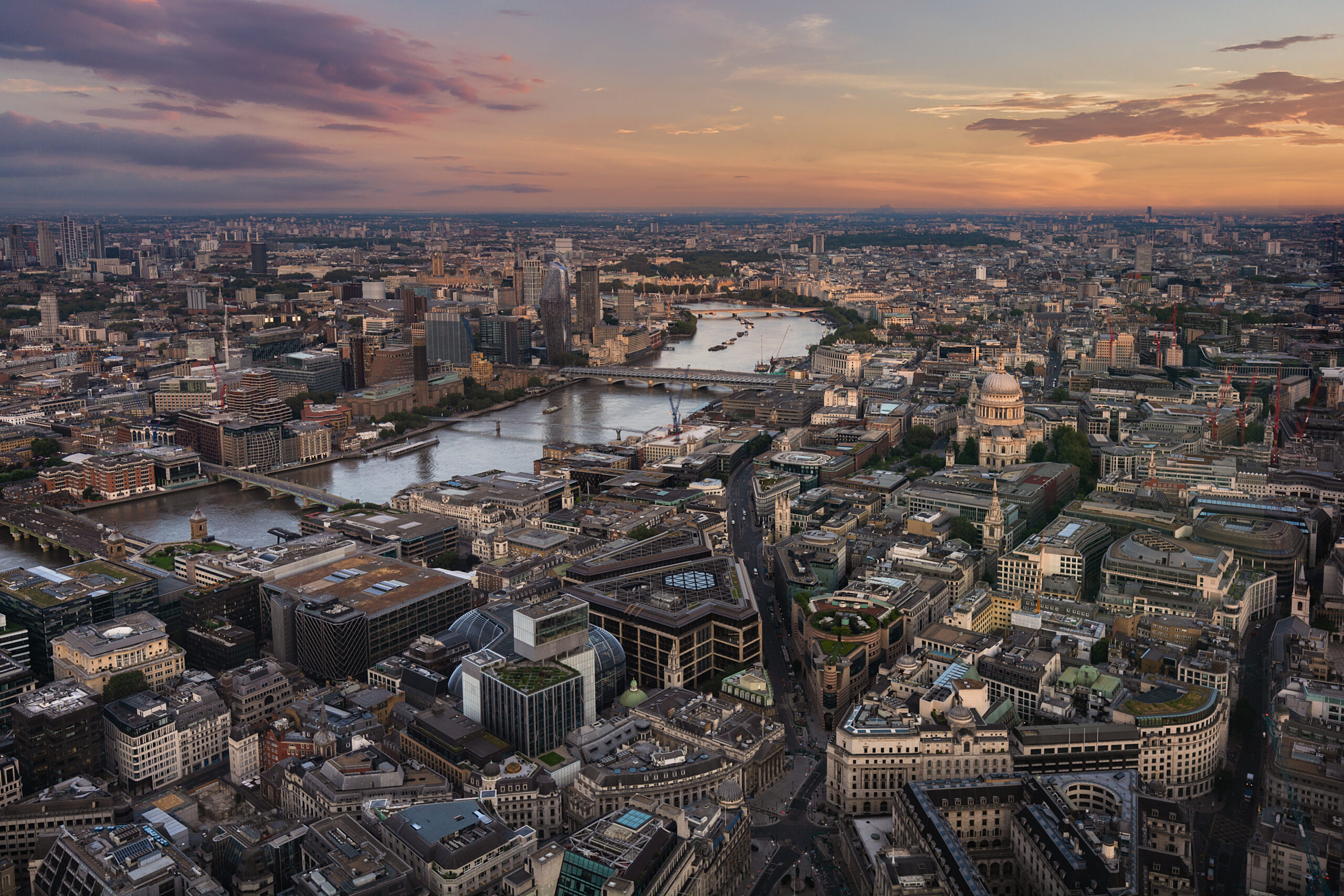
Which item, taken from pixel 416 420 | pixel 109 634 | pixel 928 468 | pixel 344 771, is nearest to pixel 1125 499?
pixel 928 468

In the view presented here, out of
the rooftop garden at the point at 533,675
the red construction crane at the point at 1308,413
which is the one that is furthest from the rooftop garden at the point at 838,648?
the red construction crane at the point at 1308,413

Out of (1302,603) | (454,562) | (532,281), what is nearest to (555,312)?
(532,281)

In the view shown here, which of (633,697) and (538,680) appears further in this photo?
(633,697)

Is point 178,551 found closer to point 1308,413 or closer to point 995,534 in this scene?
point 995,534

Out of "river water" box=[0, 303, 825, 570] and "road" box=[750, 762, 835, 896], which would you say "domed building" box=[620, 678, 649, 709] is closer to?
"road" box=[750, 762, 835, 896]

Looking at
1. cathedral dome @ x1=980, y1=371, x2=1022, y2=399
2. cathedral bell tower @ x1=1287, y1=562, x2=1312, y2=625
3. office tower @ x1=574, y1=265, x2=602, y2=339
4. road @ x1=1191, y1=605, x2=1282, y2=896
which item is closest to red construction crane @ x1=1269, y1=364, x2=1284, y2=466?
cathedral dome @ x1=980, y1=371, x2=1022, y2=399

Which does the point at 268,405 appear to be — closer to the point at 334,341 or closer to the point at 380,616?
the point at 334,341

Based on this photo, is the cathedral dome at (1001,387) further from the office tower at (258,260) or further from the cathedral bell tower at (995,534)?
the office tower at (258,260)
